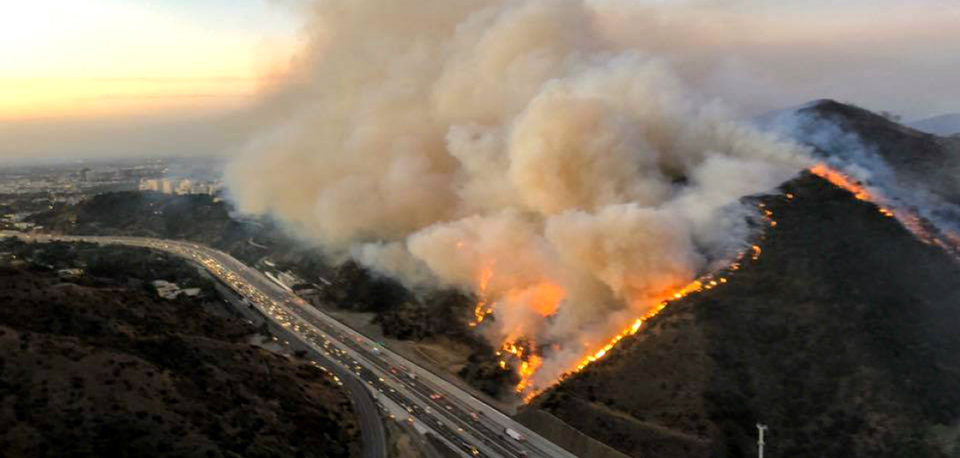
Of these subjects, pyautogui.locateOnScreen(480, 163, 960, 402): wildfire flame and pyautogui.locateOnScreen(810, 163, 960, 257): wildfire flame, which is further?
pyautogui.locateOnScreen(810, 163, 960, 257): wildfire flame

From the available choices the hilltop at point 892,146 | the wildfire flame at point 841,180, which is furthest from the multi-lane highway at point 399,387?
the hilltop at point 892,146

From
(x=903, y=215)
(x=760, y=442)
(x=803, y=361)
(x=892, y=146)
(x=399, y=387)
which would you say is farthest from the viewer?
(x=892, y=146)

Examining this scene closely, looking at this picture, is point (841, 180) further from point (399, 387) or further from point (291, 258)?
point (291, 258)

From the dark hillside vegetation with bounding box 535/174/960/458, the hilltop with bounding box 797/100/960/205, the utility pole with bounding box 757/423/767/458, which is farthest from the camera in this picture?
the hilltop with bounding box 797/100/960/205

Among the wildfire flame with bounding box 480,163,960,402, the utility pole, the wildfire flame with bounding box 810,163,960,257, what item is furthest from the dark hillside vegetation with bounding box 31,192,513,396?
the wildfire flame with bounding box 810,163,960,257

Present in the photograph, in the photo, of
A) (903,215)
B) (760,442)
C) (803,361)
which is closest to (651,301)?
(803,361)

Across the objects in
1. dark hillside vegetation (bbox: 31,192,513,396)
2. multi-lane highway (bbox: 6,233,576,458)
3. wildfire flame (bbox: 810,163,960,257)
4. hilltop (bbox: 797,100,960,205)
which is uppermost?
hilltop (bbox: 797,100,960,205)

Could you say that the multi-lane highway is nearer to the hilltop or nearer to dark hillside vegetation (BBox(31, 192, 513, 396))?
dark hillside vegetation (BBox(31, 192, 513, 396))
